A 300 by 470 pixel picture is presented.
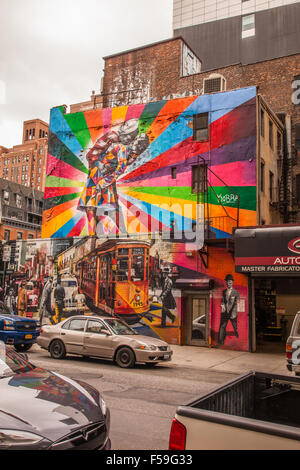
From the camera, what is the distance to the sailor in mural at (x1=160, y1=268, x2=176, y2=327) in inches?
755

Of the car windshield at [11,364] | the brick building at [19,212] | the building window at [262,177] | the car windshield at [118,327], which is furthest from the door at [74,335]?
the brick building at [19,212]

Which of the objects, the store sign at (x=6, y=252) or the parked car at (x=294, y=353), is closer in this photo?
the parked car at (x=294, y=353)

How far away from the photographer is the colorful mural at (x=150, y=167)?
64.6ft

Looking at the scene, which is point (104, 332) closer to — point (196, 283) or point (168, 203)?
point (196, 283)

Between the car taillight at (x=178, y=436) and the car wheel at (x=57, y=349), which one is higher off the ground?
the car taillight at (x=178, y=436)

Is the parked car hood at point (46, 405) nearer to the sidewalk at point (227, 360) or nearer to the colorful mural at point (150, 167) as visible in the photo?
the sidewalk at point (227, 360)

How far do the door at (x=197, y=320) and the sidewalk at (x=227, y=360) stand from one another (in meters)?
0.51

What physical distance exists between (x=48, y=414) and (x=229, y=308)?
46.8 ft

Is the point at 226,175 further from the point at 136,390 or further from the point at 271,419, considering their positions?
the point at 271,419

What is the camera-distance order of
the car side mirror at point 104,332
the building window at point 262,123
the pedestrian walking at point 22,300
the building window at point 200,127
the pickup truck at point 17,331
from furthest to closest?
the pedestrian walking at point 22,300 → the building window at point 200,127 → the building window at point 262,123 → the pickup truck at point 17,331 → the car side mirror at point 104,332

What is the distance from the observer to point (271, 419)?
4.34 meters

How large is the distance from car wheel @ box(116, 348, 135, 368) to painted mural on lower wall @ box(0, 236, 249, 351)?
6.59 m

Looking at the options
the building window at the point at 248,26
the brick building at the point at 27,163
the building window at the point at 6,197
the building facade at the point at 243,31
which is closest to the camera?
the building facade at the point at 243,31

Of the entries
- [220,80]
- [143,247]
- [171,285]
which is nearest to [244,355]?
[171,285]
